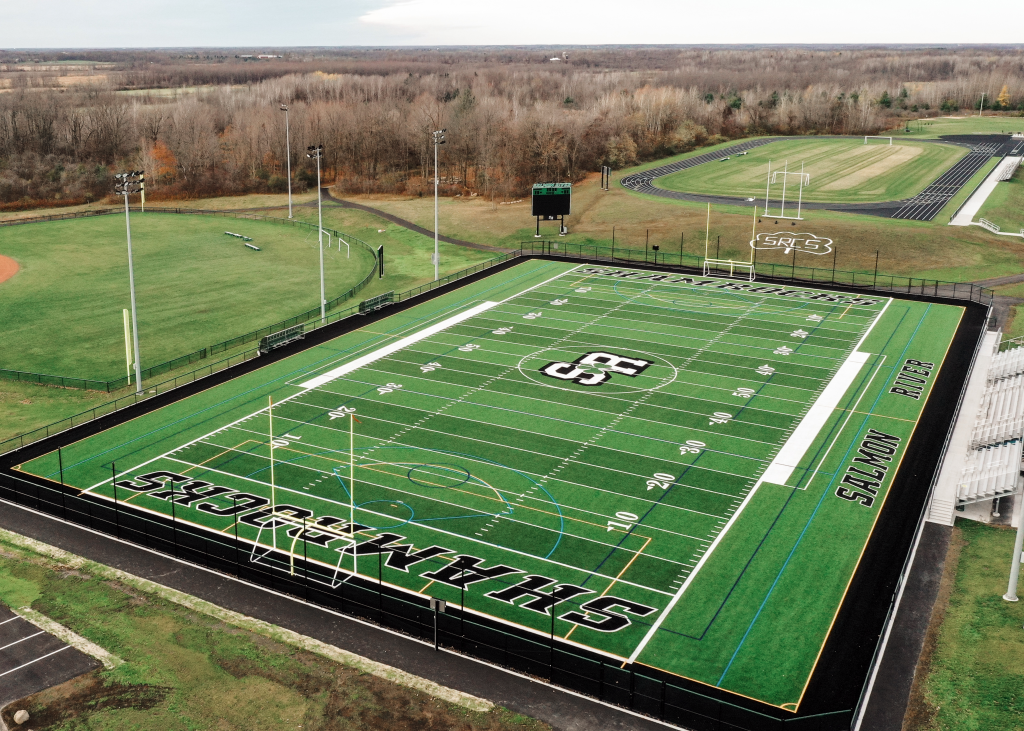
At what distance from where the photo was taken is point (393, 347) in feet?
189

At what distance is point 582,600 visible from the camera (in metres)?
30.8

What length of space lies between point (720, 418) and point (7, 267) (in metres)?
70.5

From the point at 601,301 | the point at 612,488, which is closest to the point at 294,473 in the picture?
the point at 612,488

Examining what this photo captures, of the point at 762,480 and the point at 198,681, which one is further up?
the point at 762,480

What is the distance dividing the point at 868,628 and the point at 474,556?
1313 cm

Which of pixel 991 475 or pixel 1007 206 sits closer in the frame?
pixel 991 475

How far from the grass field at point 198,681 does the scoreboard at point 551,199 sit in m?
66.2

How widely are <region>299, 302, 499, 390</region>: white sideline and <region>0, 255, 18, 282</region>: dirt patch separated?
43.4m

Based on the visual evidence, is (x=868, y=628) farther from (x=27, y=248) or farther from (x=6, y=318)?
(x=27, y=248)

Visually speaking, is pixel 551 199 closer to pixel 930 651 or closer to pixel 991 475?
pixel 991 475

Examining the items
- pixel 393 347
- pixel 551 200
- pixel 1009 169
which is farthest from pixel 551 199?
pixel 1009 169

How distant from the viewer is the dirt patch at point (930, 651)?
2514cm

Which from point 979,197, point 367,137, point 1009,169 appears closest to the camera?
point 979,197

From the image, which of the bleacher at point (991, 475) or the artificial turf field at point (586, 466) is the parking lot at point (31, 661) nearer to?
the artificial turf field at point (586, 466)
